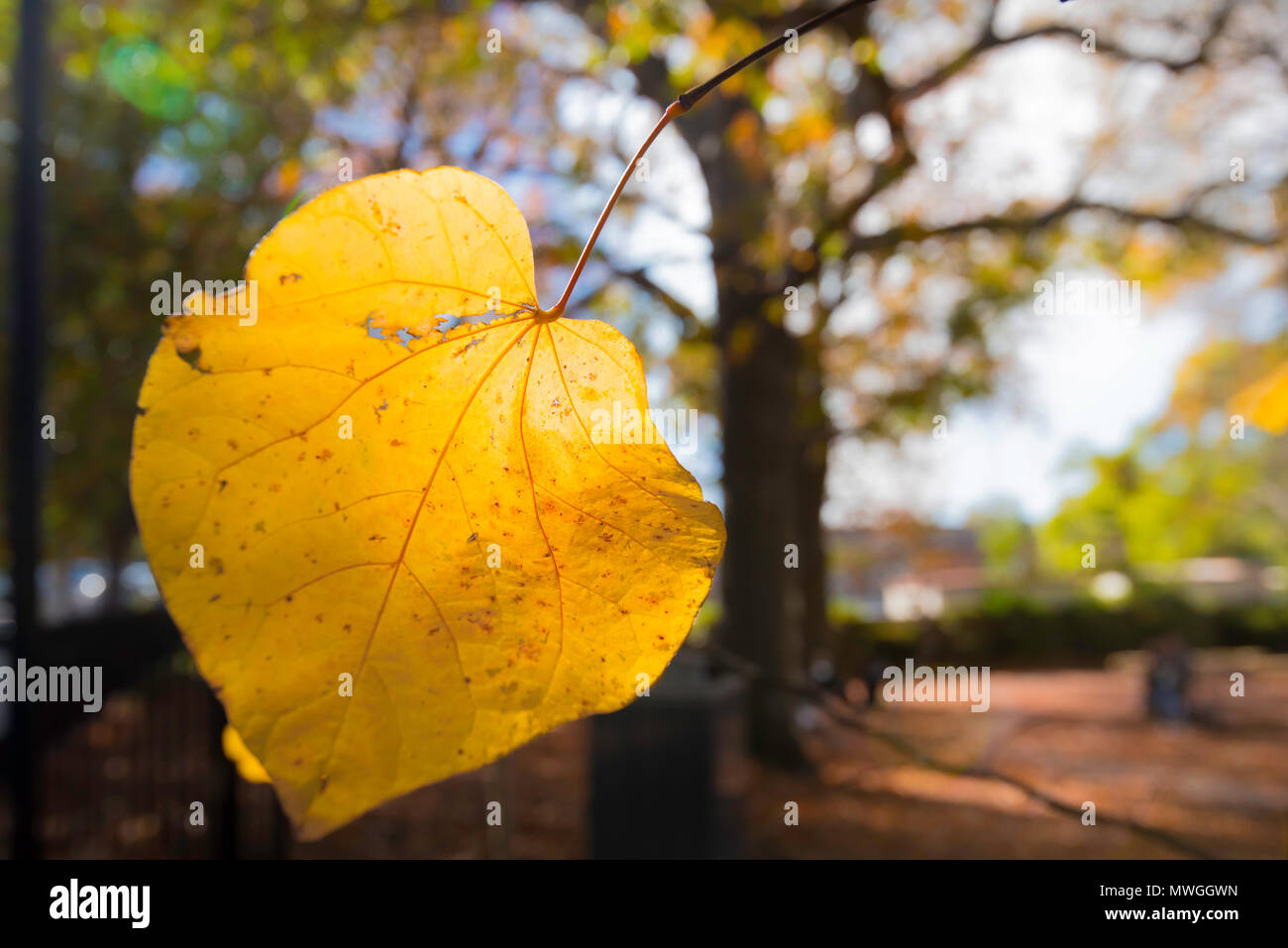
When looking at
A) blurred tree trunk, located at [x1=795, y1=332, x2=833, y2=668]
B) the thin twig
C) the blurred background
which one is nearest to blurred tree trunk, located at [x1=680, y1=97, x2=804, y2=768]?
the blurred background

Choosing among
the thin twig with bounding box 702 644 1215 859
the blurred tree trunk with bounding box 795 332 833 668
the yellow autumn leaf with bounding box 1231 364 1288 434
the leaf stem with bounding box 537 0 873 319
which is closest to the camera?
the leaf stem with bounding box 537 0 873 319

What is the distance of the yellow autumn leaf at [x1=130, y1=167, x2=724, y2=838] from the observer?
1.55ft

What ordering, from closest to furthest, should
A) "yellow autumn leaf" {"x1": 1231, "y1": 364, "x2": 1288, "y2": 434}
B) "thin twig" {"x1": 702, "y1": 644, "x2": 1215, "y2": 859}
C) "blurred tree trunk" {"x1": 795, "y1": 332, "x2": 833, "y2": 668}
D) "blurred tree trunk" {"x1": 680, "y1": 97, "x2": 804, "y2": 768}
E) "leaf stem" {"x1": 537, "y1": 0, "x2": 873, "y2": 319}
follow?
1. "leaf stem" {"x1": 537, "y1": 0, "x2": 873, "y2": 319}
2. "thin twig" {"x1": 702, "y1": 644, "x2": 1215, "y2": 859}
3. "yellow autumn leaf" {"x1": 1231, "y1": 364, "x2": 1288, "y2": 434}
4. "blurred tree trunk" {"x1": 680, "y1": 97, "x2": 804, "y2": 768}
5. "blurred tree trunk" {"x1": 795, "y1": 332, "x2": 833, "y2": 668}

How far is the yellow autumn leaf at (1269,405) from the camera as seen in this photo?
51.3 inches

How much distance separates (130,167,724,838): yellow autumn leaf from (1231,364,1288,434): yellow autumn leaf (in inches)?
45.9

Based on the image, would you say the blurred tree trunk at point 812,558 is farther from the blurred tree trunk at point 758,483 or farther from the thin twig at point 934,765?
the thin twig at point 934,765

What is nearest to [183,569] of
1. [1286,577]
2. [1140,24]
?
[1140,24]

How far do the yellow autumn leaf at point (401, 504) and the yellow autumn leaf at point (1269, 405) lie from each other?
3.82 feet

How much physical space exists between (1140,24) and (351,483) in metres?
8.56

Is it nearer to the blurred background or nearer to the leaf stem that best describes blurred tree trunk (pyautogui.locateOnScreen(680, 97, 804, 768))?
the blurred background

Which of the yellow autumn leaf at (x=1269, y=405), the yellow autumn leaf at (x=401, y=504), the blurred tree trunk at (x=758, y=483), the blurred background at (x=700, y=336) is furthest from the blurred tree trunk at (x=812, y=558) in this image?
the yellow autumn leaf at (x=401, y=504)

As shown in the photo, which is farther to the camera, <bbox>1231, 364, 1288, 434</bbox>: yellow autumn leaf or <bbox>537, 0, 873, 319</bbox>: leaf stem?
<bbox>1231, 364, 1288, 434</bbox>: yellow autumn leaf

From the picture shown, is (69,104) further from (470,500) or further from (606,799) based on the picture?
(470,500)

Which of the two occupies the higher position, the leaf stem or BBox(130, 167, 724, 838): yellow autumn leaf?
the leaf stem
